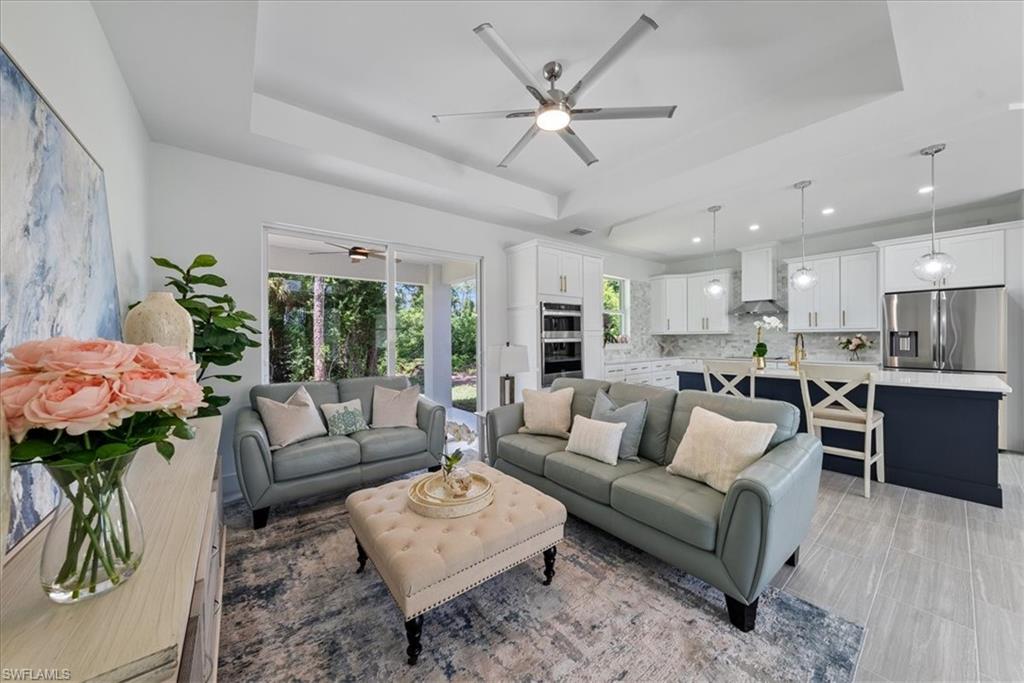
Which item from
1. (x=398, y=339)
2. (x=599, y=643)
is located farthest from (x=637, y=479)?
(x=398, y=339)

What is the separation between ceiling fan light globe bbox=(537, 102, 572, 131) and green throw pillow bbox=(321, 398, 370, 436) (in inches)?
103

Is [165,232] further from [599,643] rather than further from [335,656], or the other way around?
[599,643]

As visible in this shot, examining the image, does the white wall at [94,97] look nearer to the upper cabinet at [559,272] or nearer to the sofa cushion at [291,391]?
the sofa cushion at [291,391]

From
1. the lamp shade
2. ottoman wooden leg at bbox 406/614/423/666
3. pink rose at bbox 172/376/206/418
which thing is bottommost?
ottoman wooden leg at bbox 406/614/423/666

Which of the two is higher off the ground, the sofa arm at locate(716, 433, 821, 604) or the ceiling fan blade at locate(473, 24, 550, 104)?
the ceiling fan blade at locate(473, 24, 550, 104)

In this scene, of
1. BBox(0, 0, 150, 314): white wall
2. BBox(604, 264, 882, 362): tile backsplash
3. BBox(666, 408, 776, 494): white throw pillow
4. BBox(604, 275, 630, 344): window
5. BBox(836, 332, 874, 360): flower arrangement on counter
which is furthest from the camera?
BBox(604, 275, 630, 344): window

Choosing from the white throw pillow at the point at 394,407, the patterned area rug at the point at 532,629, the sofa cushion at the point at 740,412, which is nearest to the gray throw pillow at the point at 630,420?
the sofa cushion at the point at 740,412

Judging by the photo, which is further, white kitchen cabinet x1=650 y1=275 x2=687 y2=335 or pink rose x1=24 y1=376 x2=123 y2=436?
white kitchen cabinet x1=650 y1=275 x2=687 y2=335

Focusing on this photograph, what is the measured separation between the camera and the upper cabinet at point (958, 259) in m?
4.02

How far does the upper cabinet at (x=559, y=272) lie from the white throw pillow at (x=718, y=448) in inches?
107

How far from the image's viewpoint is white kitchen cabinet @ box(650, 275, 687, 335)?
686cm

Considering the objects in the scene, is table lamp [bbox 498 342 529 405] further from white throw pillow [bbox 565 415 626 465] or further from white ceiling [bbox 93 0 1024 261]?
white ceiling [bbox 93 0 1024 261]

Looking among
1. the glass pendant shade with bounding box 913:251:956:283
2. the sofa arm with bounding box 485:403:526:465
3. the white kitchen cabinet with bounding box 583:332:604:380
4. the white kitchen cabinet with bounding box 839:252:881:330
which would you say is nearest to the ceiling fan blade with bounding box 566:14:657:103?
the sofa arm with bounding box 485:403:526:465

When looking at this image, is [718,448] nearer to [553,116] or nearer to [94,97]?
[553,116]
